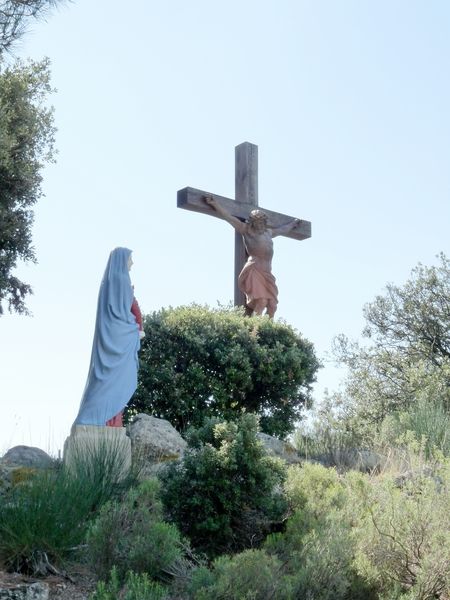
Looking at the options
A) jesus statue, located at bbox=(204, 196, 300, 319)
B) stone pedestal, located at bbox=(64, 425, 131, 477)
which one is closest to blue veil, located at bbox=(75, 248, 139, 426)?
stone pedestal, located at bbox=(64, 425, 131, 477)

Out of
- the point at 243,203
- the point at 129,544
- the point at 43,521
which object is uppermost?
the point at 243,203

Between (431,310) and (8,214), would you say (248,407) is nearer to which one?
(8,214)

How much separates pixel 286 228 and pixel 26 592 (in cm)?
1019

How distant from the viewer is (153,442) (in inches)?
400

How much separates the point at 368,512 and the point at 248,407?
635cm

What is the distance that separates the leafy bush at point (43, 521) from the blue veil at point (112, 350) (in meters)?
2.32

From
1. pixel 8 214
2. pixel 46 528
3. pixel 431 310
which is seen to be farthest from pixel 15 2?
pixel 431 310

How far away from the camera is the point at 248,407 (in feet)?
43.4

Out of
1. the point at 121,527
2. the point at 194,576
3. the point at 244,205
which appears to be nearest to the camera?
the point at 194,576

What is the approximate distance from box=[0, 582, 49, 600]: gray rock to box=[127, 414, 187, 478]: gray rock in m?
3.72

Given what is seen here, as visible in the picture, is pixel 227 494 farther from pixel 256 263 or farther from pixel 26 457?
pixel 256 263

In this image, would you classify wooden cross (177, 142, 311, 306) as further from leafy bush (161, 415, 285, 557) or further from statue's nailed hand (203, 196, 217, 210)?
leafy bush (161, 415, 285, 557)

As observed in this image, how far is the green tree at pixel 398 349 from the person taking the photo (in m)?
19.6

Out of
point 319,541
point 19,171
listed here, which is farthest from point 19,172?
point 319,541
